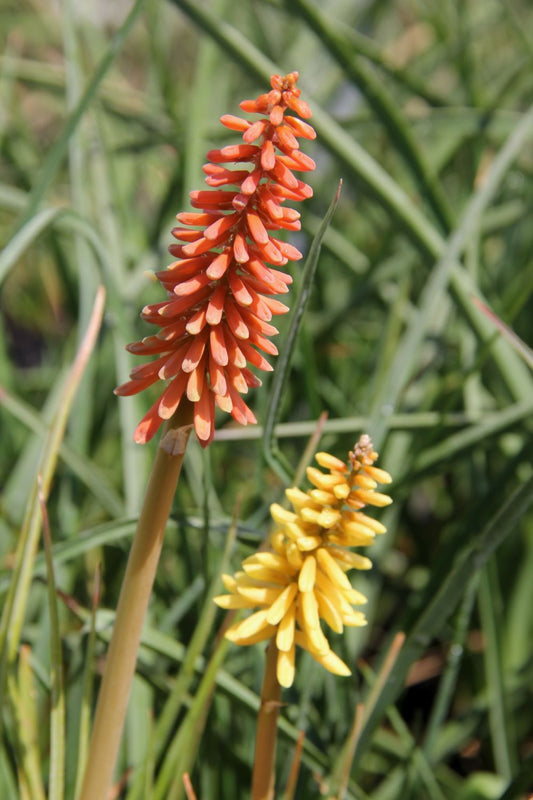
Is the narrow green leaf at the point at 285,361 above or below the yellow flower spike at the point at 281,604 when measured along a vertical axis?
above

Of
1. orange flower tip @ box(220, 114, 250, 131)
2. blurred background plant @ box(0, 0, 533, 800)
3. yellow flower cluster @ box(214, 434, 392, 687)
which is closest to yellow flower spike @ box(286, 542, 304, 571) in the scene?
yellow flower cluster @ box(214, 434, 392, 687)

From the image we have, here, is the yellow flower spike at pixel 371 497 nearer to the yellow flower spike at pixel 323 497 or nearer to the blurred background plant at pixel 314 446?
the yellow flower spike at pixel 323 497

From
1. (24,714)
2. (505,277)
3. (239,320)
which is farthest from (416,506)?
(239,320)

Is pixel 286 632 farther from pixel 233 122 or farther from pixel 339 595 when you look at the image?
pixel 233 122

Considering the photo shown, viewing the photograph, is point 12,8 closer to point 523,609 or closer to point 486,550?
point 523,609

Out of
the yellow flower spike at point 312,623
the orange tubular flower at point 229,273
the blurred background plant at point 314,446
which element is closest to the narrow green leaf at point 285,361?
the blurred background plant at point 314,446

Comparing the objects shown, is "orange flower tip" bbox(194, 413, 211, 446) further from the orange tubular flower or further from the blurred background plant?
the blurred background plant
